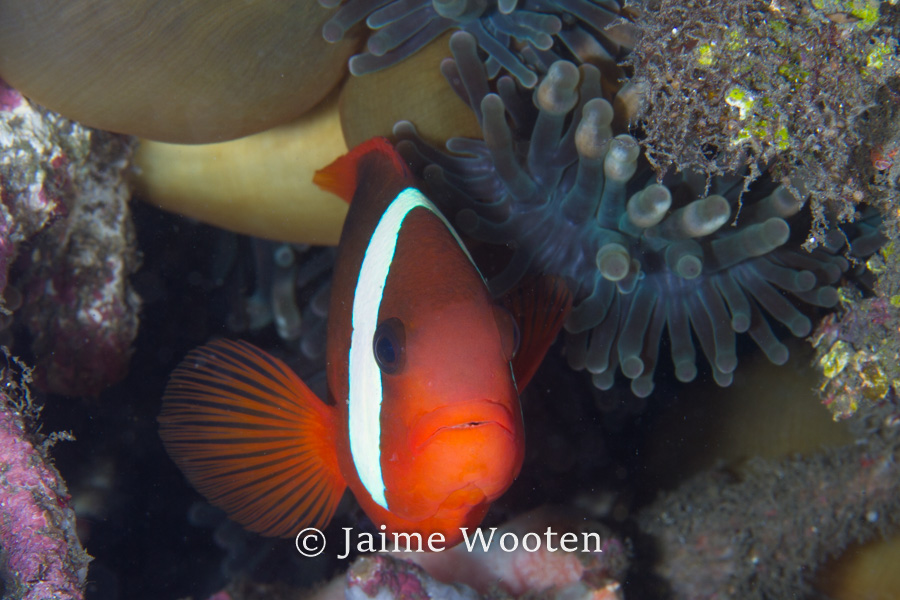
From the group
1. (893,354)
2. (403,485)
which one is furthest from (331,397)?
(893,354)

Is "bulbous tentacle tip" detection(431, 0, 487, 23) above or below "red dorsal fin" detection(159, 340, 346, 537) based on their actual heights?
above

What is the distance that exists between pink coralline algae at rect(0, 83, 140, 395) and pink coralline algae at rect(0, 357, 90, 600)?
56cm

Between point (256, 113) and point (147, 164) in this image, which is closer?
point (256, 113)

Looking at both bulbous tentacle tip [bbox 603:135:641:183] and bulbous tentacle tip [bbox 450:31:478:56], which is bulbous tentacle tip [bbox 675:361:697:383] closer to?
bulbous tentacle tip [bbox 603:135:641:183]

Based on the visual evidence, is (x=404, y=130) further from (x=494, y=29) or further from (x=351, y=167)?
(x=494, y=29)

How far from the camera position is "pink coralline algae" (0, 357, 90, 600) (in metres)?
1.11

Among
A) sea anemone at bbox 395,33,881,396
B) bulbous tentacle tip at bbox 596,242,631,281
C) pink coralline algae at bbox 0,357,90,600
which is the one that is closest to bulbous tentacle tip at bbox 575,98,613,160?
sea anemone at bbox 395,33,881,396

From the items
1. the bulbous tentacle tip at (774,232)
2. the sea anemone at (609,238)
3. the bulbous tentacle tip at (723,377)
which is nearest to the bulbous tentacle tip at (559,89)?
the sea anemone at (609,238)

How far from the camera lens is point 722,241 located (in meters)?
1.65

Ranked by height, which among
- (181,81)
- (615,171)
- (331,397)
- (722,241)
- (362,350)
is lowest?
(331,397)

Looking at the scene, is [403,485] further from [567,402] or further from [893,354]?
[893,354]

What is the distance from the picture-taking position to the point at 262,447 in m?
1.51

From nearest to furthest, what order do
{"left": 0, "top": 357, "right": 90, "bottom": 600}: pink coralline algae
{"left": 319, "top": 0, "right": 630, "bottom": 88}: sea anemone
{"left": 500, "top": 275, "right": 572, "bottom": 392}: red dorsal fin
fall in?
{"left": 0, "top": 357, "right": 90, "bottom": 600}: pink coralline algae
{"left": 500, "top": 275, "right": 572, "bottom": 392}: red dorsal fin
{"left": 319, "top": 0, "right": 630, "bottom": 88}: sea anemone

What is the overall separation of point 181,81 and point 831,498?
2479mm
